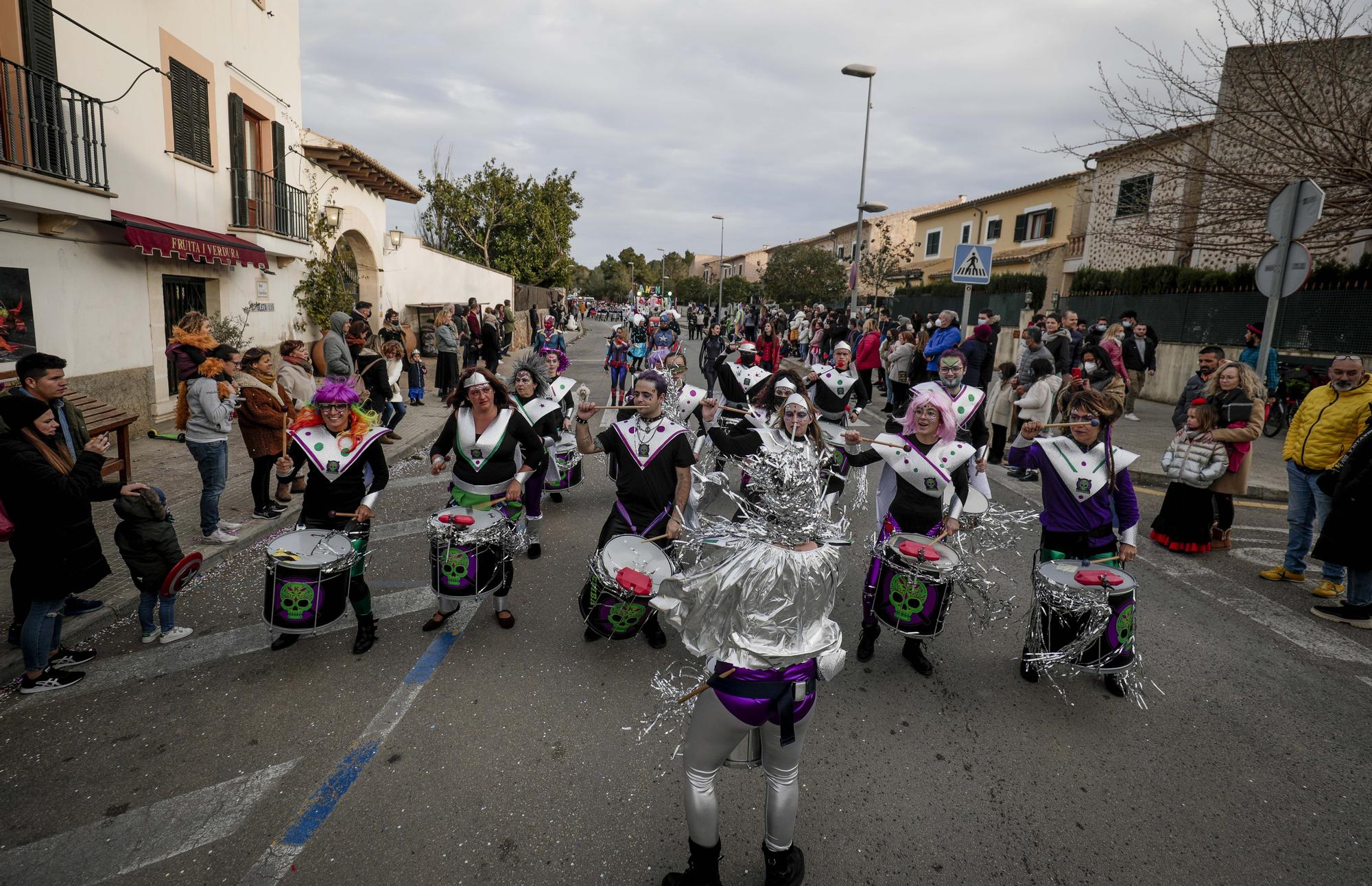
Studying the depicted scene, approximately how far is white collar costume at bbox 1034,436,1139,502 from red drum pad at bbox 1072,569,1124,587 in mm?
546

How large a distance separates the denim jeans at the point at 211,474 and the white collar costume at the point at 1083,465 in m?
6.44

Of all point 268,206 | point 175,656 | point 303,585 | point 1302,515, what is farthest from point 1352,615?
point 268,206

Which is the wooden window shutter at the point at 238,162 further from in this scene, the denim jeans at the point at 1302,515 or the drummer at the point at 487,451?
the denim jeans at the point at 1302,515

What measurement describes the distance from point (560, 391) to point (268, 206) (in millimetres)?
10151

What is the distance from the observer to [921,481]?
187 inches

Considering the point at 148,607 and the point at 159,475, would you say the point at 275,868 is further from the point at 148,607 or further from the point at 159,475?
the point at 159,475

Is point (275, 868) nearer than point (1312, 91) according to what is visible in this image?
Yes

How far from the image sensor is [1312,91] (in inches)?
462

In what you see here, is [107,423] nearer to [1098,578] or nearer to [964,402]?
[964,402]

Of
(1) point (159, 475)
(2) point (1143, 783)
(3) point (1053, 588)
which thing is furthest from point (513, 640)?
(1) point (159, 475)

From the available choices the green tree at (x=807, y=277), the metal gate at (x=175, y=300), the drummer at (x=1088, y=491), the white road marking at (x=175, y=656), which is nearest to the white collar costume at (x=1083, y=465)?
the drummer at (x=1088, y=491)

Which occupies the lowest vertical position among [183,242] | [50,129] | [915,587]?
[915,587]

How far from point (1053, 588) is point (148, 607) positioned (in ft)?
18.1

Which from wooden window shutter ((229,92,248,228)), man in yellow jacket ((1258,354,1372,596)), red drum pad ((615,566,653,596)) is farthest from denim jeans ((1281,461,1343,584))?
wooden window shutter ((229,92,248,228))
